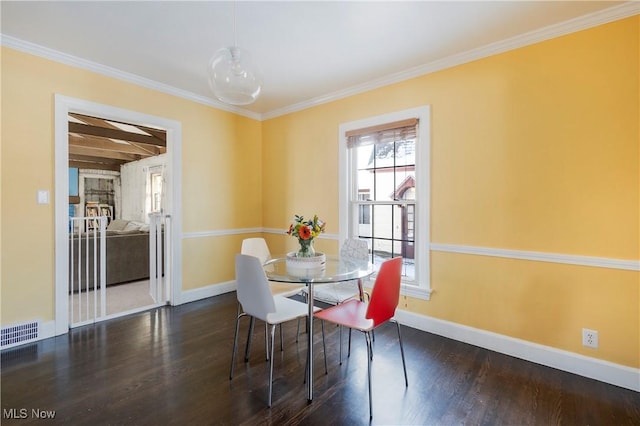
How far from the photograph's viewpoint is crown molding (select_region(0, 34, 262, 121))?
99.0 inches

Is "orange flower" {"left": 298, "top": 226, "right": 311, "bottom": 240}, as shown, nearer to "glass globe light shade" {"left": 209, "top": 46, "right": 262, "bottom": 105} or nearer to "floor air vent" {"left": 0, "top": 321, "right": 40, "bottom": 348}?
"glass globe light shade" {"left": 209, "top": 46, "right": 262, "bottom": 105}

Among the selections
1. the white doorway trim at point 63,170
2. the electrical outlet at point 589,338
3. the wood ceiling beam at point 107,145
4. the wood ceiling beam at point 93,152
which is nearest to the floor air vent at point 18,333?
the white doorway trim at point 63,170

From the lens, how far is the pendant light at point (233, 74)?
1.77 m

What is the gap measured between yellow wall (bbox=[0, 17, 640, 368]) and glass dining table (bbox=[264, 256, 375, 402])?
1025 mm

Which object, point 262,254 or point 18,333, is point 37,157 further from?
point 262,254

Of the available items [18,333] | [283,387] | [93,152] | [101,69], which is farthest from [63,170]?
[93,152]

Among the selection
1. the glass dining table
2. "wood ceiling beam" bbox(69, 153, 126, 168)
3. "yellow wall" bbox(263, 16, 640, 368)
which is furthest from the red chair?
"wood ceiling beam" bbox(69, 153, 126, 168)

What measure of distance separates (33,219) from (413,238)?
11.4 ft

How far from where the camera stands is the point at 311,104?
389 centimetres

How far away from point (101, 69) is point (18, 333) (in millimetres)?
2478

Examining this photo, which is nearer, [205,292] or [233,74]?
[233,74]

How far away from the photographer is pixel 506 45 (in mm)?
2473

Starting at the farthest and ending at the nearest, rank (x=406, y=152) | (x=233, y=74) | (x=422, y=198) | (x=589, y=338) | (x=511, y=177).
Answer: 1. (x=406, y=152)
2. (x=422, y=198)
3. (x=511, y=177)
4. (x=589, y=338)
5. (x=233, y=74)

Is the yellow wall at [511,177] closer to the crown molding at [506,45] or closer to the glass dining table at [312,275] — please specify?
the crown molding at [506,45]
